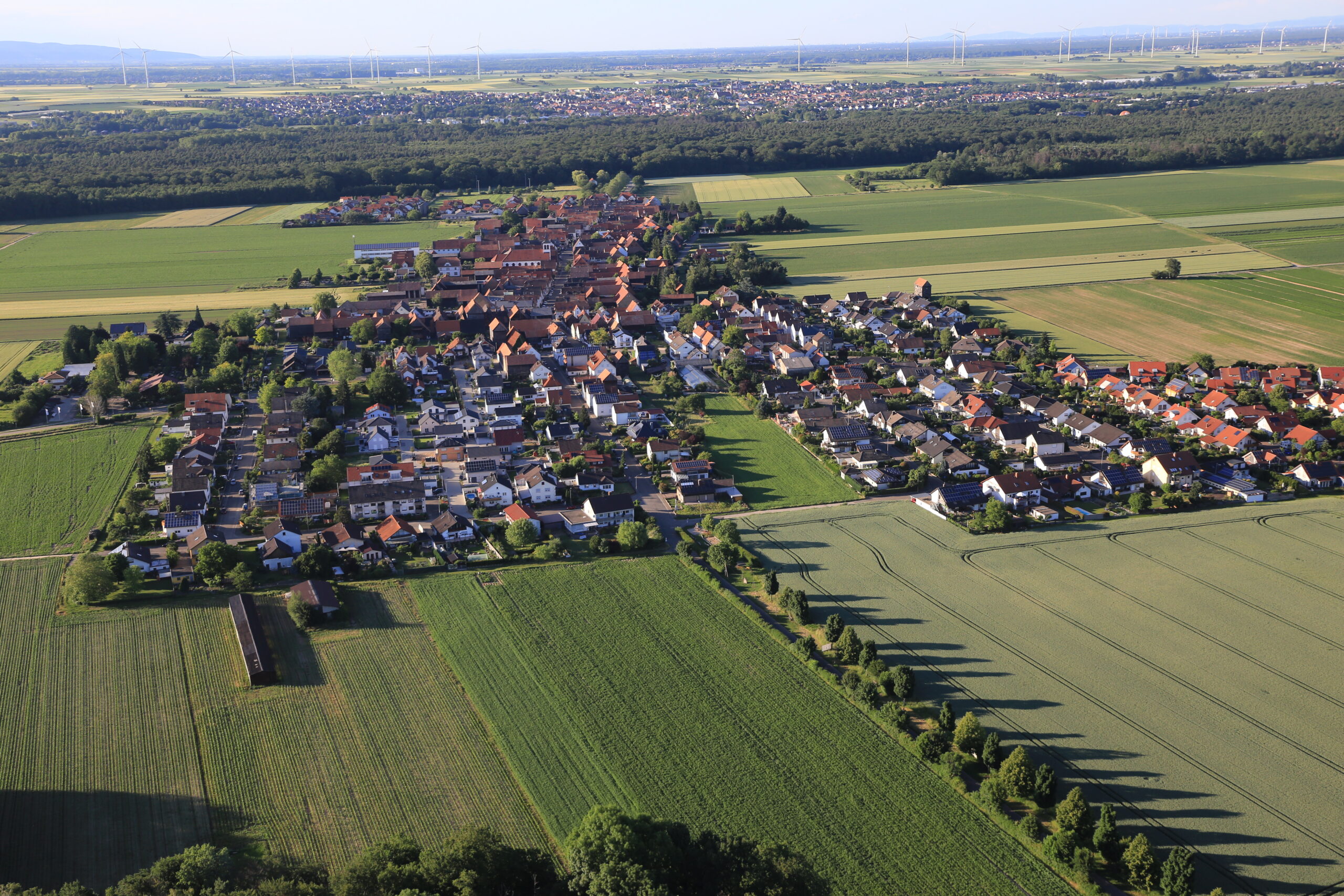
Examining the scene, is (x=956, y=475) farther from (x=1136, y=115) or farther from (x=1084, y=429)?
(x=1136, y=115)

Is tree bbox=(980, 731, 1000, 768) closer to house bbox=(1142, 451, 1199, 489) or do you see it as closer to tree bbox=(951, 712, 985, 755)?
tree bbox=(951, 712, 985, 755)

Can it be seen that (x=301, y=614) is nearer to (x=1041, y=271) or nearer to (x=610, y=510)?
(x=610, y=510)

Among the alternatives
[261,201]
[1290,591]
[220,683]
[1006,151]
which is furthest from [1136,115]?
[220,683]

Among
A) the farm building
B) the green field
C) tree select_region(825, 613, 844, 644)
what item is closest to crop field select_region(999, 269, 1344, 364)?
tree select_region(825, 613, 844, 644)

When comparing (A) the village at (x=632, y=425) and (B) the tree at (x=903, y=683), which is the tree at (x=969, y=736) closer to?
(B) the tree at (x=903, y=683)

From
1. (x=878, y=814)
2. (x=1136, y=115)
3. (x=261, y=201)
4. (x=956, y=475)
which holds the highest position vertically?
(x=1136, y=115)

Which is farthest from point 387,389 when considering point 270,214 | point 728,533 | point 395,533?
point 270,214
